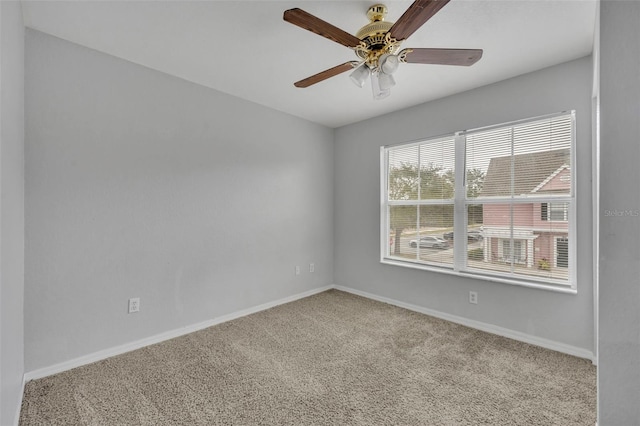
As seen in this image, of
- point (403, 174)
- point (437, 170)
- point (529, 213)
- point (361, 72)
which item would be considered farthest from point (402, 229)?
point (361, 72)

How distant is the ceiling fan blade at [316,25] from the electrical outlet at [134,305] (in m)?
2.47

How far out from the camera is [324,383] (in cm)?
204

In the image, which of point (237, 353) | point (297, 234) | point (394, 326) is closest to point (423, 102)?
point (297, 234)

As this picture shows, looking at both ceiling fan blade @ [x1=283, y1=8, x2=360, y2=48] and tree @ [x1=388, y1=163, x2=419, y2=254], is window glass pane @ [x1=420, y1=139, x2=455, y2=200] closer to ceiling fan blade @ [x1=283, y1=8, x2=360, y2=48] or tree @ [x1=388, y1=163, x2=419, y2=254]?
tree @ [x1=388, y1=163, x2=419, y2=254]

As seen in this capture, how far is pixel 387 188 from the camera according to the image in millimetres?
3941

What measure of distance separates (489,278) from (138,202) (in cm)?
337

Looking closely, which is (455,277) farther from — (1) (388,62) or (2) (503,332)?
(1) (388,62)

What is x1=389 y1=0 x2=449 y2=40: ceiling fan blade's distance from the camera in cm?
136

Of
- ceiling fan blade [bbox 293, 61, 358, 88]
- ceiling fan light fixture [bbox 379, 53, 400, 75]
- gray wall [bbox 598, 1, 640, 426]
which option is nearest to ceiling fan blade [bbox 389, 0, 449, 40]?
ceiling fan light fixture [bbox 379, 53, 400, 75]

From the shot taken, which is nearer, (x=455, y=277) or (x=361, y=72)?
(x=361, y=72)

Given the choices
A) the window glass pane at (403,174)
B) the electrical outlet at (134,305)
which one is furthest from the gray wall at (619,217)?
the electrical outlet at (134,305)

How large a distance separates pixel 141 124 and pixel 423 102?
9.66 ft

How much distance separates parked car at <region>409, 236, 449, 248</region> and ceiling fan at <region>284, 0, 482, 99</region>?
6.60 ft

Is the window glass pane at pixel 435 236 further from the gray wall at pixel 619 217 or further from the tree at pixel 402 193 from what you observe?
the gray wall at pixel 619 217
